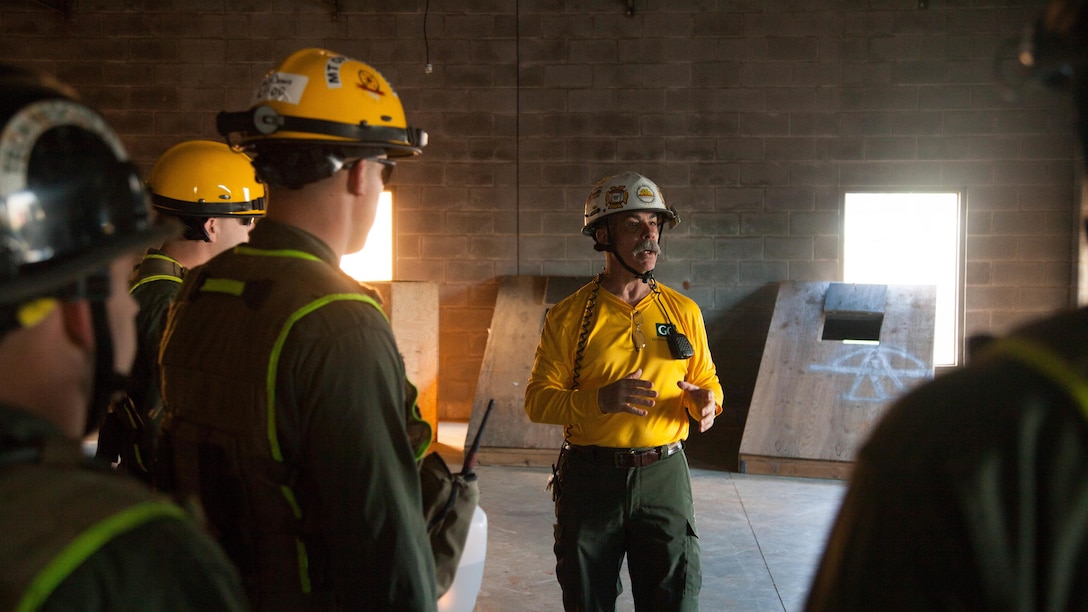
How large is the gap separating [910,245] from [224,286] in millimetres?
8035

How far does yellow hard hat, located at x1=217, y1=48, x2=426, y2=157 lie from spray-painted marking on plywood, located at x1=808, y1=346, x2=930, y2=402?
613 centimetres

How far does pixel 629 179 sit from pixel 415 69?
5782 millimetres

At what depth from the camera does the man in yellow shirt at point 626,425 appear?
2977 millimetres

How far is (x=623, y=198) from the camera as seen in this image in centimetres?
348

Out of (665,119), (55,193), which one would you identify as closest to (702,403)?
(55,193)

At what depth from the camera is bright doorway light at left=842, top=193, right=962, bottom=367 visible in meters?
8.45

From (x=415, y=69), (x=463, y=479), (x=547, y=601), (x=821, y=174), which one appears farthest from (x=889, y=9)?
(x=463, y=479)

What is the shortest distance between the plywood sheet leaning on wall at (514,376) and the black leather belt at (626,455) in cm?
365

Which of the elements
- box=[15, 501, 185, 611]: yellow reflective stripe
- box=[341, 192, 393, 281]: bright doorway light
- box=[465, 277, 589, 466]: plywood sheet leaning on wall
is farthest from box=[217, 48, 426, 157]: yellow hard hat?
box=[341, 192, 393, 281]: bright doorway light

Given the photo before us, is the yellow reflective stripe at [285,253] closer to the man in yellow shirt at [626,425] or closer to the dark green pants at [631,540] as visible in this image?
the man in yellow shirt at [626,425]

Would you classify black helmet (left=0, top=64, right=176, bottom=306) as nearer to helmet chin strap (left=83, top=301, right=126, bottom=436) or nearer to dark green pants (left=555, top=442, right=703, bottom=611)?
helmet chin strap (left=83, top=301, right=126, bottom=436)

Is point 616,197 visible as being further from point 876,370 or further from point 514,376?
point 876,370

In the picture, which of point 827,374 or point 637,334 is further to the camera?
point 827,374

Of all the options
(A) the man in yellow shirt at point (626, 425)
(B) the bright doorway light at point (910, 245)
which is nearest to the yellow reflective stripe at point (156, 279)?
(A) the man in yellow shirt at point (626, 425)
